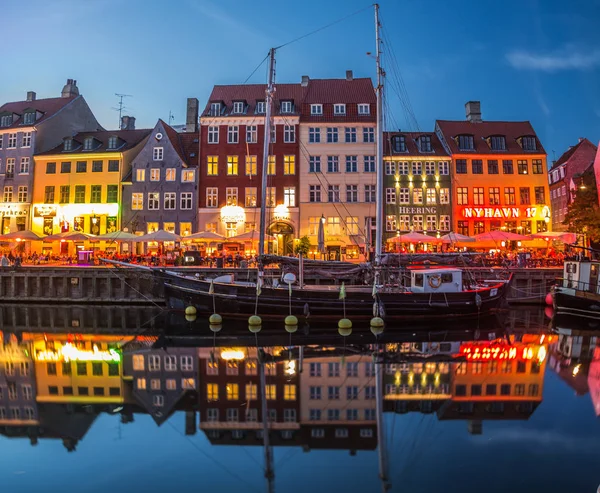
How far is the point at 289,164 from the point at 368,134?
7392mm

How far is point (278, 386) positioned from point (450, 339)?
33.3 ft

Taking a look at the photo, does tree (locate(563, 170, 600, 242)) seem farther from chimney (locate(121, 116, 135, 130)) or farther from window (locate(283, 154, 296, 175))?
chimney (locate(121, 116, 135, 130))

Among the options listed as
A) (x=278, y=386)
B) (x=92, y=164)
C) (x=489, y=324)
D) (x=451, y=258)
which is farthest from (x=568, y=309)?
(x=92, y=164)

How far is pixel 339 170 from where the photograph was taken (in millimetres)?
42531

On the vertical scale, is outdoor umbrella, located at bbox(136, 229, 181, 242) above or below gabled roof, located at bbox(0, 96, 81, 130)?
below

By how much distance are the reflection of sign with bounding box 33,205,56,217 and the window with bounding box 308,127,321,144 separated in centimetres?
2405

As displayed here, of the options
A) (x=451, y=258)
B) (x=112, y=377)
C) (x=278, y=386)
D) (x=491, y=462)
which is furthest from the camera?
(x=451, y=258)

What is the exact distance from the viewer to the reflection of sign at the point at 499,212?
42656mm

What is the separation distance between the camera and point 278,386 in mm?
13875

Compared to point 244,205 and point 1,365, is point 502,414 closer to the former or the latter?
point 1,365

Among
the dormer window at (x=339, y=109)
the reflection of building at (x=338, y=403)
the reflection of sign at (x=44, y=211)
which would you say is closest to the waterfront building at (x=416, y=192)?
the dormer window at (x=339, y=109)

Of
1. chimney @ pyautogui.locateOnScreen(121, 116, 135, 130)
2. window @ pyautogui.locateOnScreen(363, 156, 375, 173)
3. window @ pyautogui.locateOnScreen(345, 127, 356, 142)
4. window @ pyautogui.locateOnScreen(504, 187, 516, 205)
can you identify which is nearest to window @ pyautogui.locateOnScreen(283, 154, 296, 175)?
window @ pyautogui.locateOnScreen(345, 127, 356, 142)

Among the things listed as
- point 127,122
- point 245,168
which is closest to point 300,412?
point 245,168

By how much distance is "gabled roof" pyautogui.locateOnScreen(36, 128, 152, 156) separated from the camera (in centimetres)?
4516
